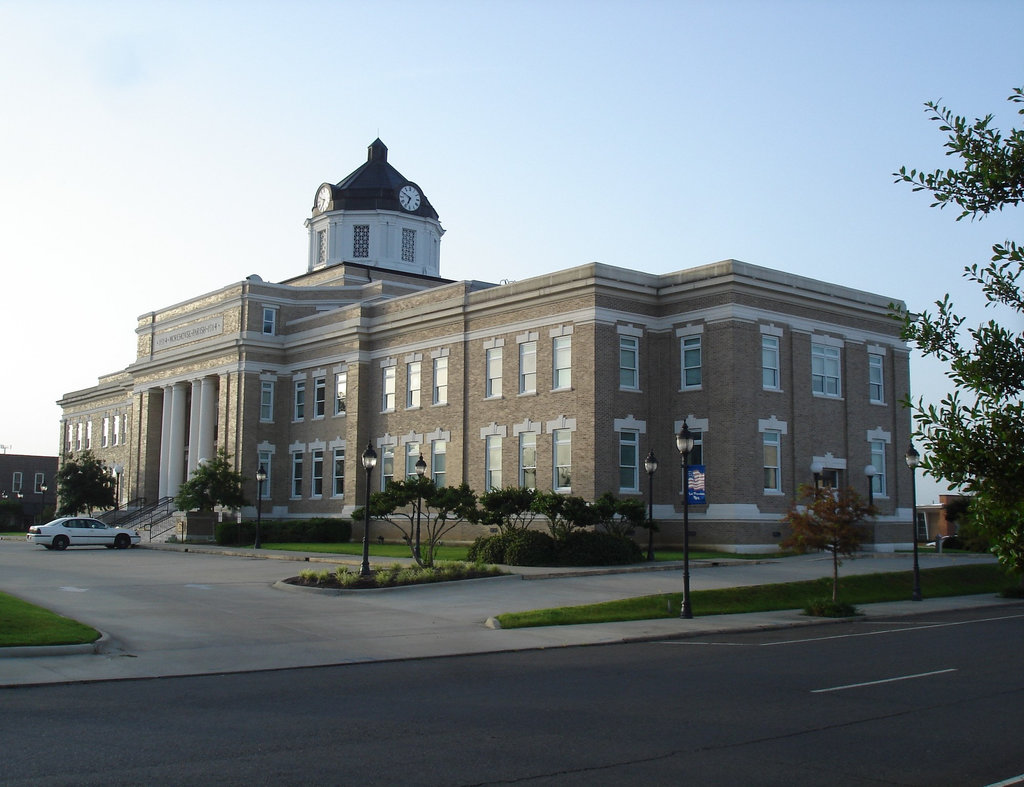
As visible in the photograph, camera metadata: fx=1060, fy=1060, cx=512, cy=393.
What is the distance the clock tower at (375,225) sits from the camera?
210 ft

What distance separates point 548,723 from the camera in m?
11.0

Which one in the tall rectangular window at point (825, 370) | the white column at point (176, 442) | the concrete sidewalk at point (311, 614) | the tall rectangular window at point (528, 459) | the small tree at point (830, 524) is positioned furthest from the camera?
the white column at point (176, 442)

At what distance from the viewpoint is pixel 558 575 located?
29.9 metres

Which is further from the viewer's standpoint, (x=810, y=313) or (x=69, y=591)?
(x=810, y=313)

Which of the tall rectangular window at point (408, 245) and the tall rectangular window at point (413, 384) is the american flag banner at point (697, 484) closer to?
the tall rectangular window at point (413, 384)

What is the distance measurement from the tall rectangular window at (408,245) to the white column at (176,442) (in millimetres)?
15333

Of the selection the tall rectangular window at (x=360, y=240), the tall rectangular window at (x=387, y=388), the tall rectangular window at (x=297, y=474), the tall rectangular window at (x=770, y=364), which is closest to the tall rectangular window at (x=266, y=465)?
the tall rectangular window at (x=297, y=474)

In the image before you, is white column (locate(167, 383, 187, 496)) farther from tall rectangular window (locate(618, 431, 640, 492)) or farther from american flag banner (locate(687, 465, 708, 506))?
american flag banner (locate(687, 465, 708, 506))

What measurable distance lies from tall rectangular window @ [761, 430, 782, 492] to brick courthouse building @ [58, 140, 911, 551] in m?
0.07

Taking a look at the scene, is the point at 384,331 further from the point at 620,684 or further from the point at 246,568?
the point at 620,684

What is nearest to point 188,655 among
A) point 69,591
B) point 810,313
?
point 69,591

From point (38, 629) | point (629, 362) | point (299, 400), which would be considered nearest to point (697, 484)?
point (629, 362)

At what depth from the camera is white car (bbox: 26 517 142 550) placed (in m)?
46.8

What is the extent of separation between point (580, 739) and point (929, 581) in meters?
24.0
